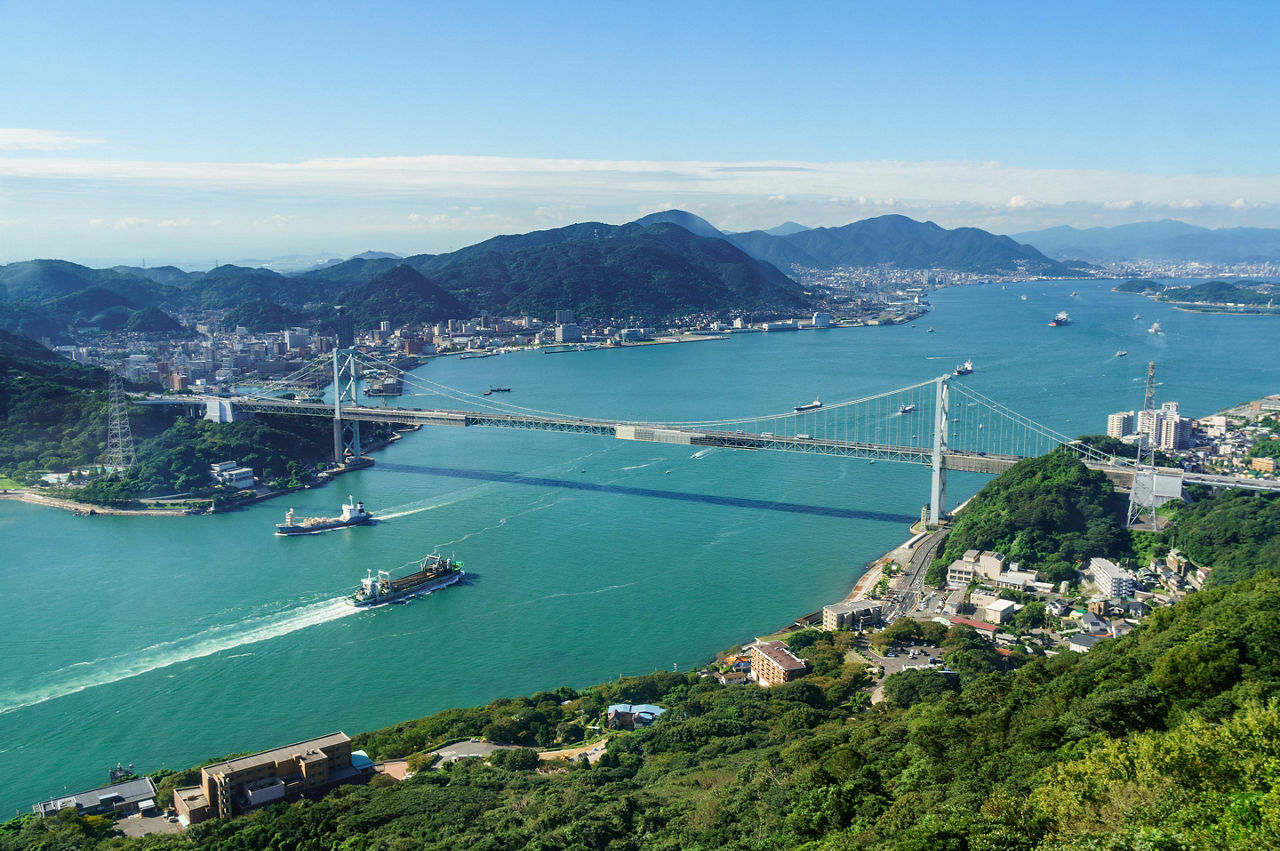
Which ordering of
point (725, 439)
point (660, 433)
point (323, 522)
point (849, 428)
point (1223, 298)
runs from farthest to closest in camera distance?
1. point (1223, 298)
2. point (849, 428)
3. point (660, 433)
4. point (725, 439)
5. point (323, 522)

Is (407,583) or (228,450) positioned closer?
(407,583)

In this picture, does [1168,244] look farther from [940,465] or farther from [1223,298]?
[940,465]

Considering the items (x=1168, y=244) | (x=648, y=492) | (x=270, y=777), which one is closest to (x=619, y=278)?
(x=648, y=492)

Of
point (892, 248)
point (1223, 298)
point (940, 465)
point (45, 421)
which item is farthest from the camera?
point (892, 248)

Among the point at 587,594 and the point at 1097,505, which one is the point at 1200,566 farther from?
the point at 587,594

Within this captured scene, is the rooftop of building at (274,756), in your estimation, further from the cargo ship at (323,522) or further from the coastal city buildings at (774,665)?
the cargo ship at (323,522)

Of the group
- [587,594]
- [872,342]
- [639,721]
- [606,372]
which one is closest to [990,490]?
[587,594]

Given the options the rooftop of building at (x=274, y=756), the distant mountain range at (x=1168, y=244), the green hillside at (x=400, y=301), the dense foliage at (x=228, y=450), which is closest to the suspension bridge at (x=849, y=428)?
the dense foliage at (x=228, y=450)
